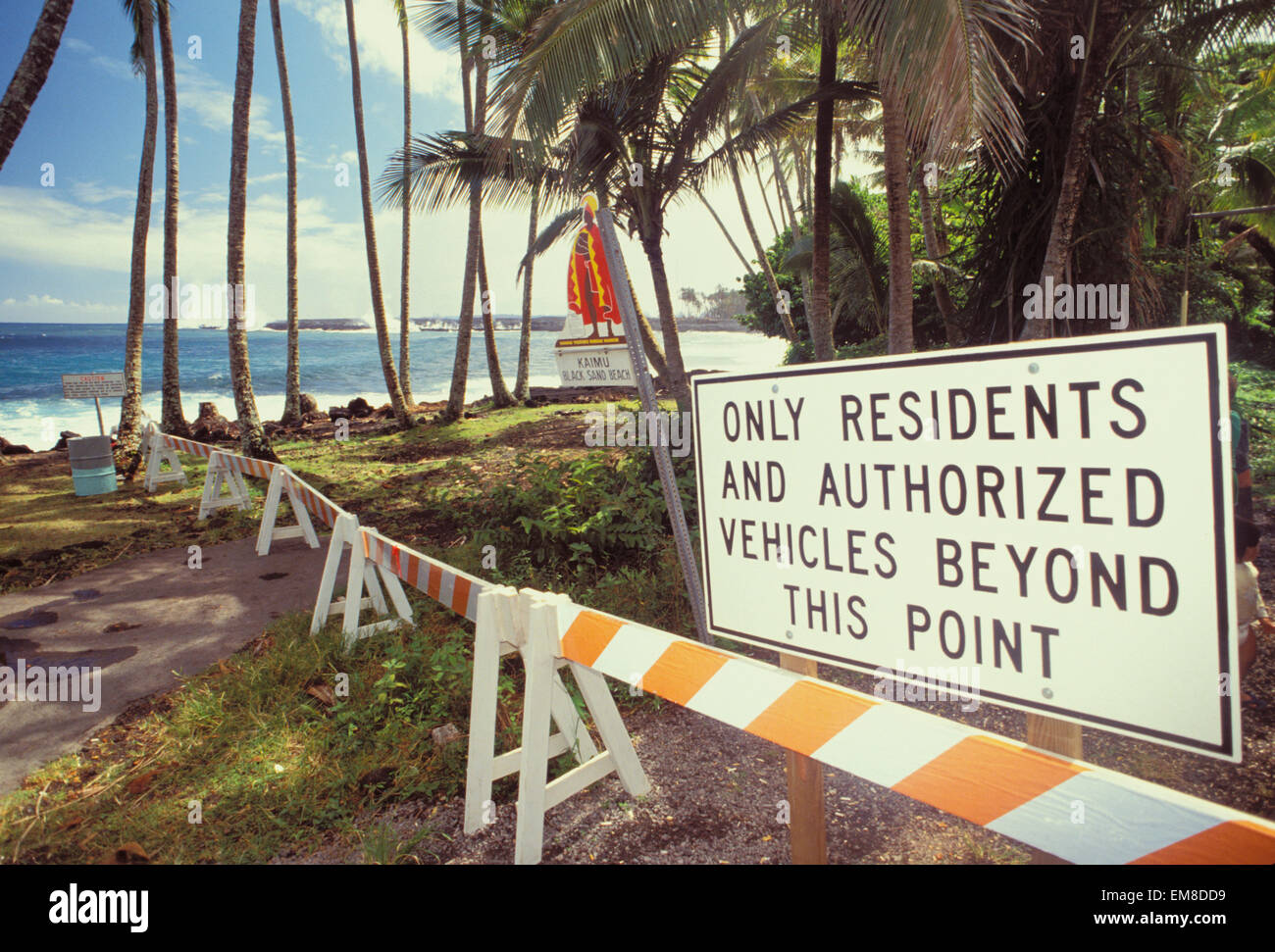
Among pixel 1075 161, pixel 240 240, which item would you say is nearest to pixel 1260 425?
pixel 1075 161

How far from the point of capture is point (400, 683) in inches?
158

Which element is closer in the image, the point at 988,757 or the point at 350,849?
the point at 988,757

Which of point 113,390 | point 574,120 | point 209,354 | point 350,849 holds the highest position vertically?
point 209,354

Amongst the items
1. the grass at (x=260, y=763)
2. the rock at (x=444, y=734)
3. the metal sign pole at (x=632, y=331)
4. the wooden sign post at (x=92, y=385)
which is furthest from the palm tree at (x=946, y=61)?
the wooden sign post at (x=92, y=385)

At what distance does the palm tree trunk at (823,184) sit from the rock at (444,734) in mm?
7936

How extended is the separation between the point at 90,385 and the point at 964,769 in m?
14.3

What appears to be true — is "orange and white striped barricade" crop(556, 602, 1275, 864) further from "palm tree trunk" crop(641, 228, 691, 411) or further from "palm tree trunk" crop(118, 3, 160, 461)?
"palm tree trunk" crop(118, 3, 160, 461)

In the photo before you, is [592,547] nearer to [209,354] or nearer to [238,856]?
[238,856]

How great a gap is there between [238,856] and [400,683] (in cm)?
124

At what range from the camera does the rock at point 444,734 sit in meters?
3.59

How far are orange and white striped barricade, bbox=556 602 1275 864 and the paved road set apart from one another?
3686 mm

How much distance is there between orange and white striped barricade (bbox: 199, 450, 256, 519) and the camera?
8834 mm

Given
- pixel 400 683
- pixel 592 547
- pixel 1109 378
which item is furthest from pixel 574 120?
pixel 1109 378

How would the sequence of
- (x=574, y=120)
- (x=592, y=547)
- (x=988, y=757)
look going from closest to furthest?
(x=988, y=757)
(x=592, y=547)
(x=574, y=120)
